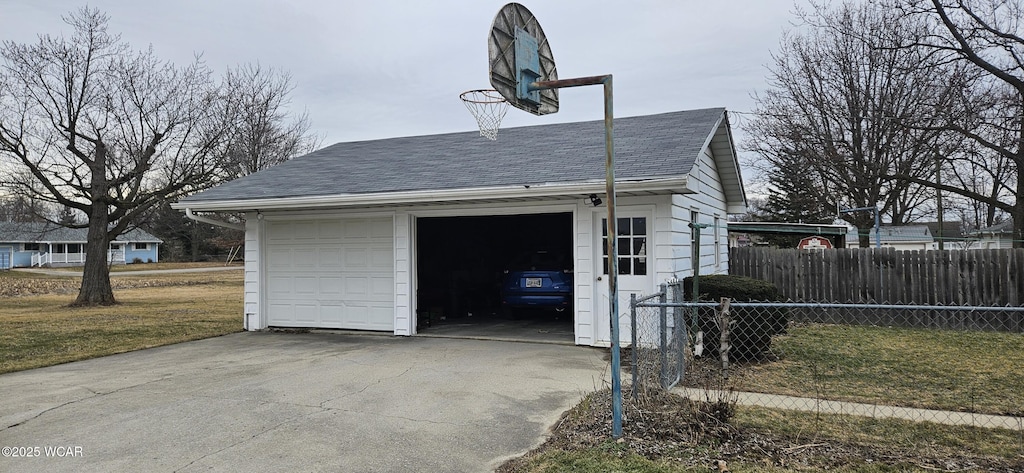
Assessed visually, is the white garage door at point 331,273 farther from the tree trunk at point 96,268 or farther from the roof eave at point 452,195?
the tree trunk at point 96,268

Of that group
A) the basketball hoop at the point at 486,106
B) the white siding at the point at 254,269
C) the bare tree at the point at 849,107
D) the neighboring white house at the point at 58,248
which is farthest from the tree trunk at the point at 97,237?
the neighboring white house at the point at 58,248

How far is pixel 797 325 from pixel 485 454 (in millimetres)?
9063

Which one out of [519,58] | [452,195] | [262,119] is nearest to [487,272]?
[452,195]

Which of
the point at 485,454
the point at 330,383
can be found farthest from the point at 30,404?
the point at 485,454

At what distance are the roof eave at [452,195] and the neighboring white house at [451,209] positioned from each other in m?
0.02

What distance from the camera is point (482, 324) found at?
11.0 meters

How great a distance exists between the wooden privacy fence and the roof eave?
581 cm

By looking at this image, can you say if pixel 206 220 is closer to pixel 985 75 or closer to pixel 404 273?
pixel 404 273

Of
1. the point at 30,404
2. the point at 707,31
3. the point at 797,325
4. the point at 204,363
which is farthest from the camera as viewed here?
the point at 707,31

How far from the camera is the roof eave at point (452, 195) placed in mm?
7586

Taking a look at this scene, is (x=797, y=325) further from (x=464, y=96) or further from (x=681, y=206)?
(x=464, y=96)

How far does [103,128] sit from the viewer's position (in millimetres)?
17750

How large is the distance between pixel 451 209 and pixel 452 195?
A: 833mm

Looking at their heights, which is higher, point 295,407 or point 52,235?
point 52,235
